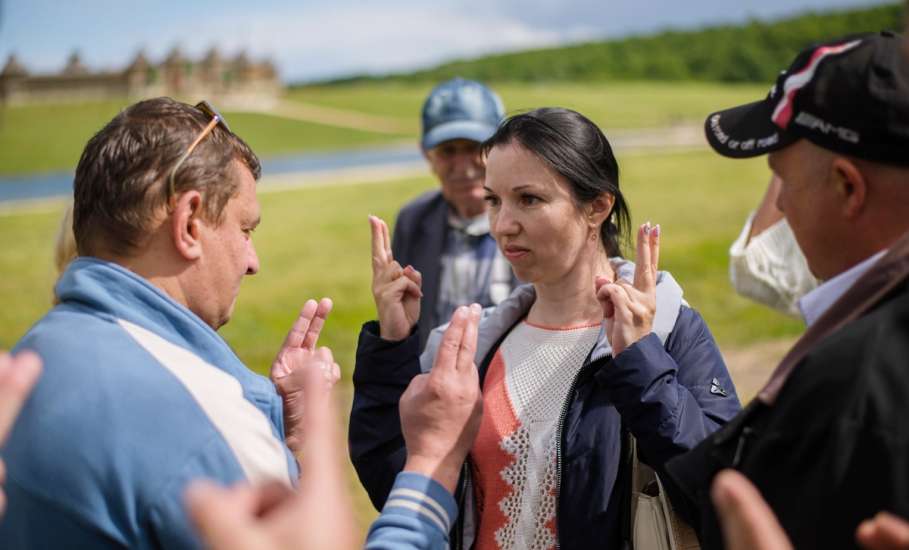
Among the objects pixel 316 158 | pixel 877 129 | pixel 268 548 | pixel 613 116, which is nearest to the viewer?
pixel 268 548

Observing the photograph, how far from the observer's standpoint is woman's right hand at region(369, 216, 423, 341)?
3.10 meters

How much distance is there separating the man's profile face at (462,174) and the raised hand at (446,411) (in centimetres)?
284

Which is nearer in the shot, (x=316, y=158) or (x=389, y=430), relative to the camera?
(x=389, y=430)

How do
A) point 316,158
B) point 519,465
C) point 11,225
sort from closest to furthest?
1. point 519,465
2. point 11,225
3. point 316,158

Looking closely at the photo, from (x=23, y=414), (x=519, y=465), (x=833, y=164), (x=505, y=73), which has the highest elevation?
(x=833, y=164)

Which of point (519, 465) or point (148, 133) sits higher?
point (148, 133)

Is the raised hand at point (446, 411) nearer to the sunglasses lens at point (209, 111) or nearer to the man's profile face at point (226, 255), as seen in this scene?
the man's profile face at point (226, 255)

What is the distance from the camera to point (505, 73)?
113438 millimetres

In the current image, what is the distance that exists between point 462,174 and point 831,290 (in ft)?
11.2

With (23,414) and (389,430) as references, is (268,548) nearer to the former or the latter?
(23,414)

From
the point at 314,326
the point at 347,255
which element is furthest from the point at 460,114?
the point at 347,255

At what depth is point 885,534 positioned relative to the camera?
55.4 inches

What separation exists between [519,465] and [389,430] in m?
0.46

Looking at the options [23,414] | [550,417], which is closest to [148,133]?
[23,414]
